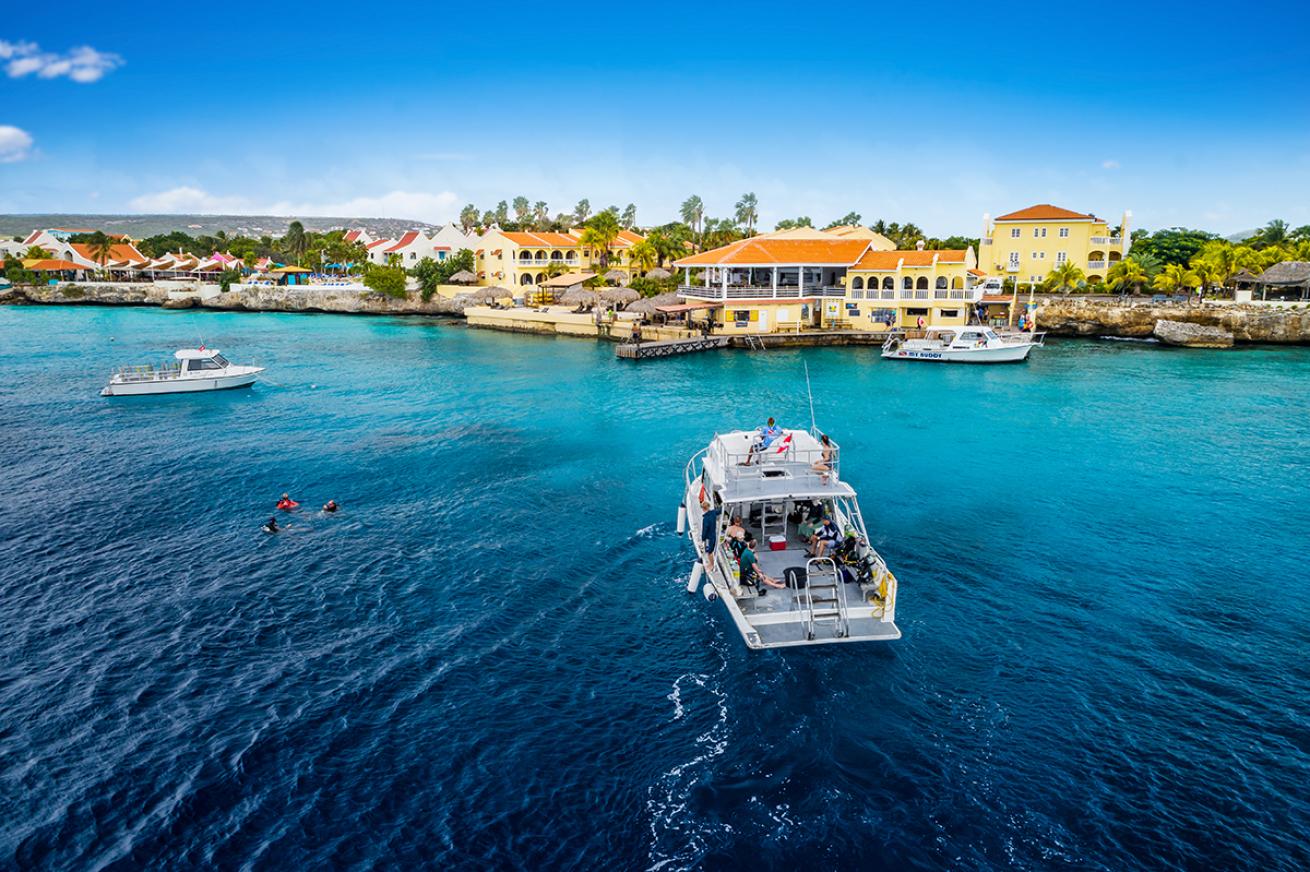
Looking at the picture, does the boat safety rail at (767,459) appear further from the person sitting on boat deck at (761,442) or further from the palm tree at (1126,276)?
the palm tree at (1126,276)

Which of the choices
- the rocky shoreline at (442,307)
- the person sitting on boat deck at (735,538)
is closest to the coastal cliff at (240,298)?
the rocky shoreline at (442,307)

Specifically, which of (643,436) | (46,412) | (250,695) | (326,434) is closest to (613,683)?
(250,695)

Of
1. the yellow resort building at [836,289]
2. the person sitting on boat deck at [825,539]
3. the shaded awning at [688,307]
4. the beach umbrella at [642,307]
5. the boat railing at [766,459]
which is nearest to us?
the person sitting on boat deck at [825,539]

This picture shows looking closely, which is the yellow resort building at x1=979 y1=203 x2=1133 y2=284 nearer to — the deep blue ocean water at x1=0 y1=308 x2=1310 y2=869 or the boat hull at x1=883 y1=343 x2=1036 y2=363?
the boat hull at x1=883 y1=343 x2=1036 y2=363

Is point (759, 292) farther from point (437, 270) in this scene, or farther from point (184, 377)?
point (437, 270)

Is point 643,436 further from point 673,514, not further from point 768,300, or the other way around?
point 768,300
